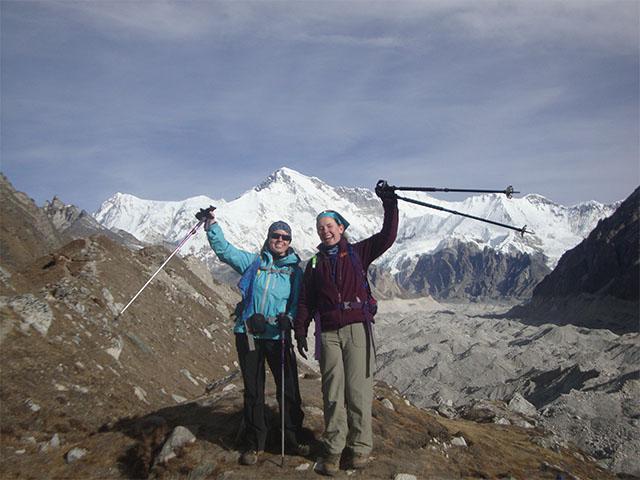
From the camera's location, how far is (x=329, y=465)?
6523mm

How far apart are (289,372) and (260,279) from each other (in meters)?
1.42

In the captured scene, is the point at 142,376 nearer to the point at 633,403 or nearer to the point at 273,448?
the point at 273,448

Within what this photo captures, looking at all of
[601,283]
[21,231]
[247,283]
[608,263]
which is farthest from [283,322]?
[608,263]

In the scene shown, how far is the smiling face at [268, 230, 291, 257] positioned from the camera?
24.1ft

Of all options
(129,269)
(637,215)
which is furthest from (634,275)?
(129,269)

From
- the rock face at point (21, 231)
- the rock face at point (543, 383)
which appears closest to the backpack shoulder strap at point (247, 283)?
the rock face at point (543, 383)

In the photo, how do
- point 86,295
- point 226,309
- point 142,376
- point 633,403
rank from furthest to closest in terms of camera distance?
point 226,309 → point 633,403 → point 86,295 → point 142,376

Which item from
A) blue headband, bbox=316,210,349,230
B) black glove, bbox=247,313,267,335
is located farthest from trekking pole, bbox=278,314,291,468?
blue headband, bbox=316,210,349,230

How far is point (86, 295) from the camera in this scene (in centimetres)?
1642

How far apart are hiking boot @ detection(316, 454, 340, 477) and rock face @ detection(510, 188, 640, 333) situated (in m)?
114

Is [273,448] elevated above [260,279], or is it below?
below

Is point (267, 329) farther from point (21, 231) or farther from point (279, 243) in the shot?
point (21, 231)

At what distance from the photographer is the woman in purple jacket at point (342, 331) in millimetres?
6676

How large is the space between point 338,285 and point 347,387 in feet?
4.52
